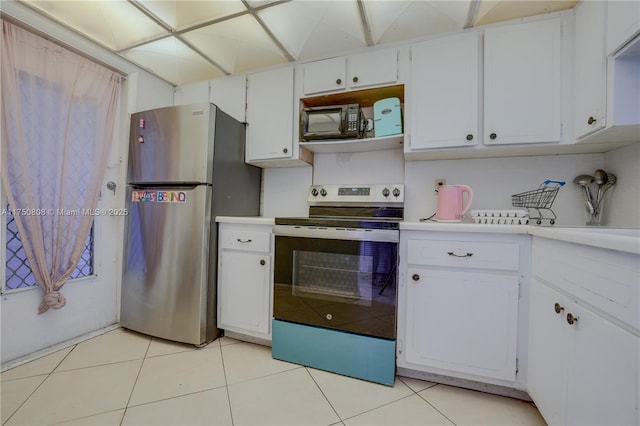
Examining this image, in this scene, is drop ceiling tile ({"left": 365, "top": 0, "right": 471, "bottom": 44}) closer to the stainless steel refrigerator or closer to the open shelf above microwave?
the open shelf above microwave

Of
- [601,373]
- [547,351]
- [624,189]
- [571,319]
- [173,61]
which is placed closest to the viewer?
[601,373]

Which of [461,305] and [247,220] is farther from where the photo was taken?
[247,220]

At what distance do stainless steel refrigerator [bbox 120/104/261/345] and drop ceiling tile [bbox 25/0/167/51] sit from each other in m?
0.50

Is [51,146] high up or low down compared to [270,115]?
down

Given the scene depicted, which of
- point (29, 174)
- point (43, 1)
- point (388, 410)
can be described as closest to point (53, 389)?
point (29, 174)

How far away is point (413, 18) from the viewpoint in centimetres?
156

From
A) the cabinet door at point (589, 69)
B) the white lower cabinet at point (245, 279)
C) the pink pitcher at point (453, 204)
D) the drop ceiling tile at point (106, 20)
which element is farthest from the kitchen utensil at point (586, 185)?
the drop ceiling tile at point (106, 20)

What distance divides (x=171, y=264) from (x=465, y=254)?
1.81 meters

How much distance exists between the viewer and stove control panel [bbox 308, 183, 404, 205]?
72.4 inches

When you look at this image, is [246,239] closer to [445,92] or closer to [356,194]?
[356,194]

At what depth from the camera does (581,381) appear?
0.82 m

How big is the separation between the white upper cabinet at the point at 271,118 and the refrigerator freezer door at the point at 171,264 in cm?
56

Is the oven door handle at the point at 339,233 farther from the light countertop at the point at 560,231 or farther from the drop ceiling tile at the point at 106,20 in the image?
the drop ceiling tile at the point at 106,20

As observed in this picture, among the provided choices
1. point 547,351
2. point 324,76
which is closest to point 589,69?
point 547,351
